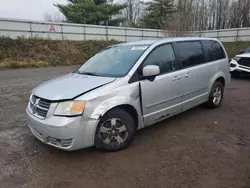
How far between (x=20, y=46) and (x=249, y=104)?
629 inches

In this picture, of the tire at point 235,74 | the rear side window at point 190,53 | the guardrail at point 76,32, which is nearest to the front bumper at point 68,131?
the rear side window at point 190,53

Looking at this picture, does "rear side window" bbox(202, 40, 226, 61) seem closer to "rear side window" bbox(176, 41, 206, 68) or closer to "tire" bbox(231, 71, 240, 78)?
"rear side window" bbox(176, 41, 206, 68)

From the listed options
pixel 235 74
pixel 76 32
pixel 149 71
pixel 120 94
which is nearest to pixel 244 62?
pixel 235 74

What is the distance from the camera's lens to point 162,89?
3586 mm

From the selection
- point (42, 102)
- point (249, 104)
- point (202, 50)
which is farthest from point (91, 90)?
point (249, 104)

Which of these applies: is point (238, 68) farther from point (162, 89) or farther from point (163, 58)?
point (162, 89)

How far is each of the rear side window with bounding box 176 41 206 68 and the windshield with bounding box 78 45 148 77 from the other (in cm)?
86

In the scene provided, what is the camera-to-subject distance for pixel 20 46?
1625 centimetres

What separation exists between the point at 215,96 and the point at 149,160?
2851mm

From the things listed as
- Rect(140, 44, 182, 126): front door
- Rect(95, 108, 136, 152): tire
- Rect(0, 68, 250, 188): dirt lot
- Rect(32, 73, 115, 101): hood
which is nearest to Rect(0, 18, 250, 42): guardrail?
Rect(0, 68, 250, 188): dirt lot

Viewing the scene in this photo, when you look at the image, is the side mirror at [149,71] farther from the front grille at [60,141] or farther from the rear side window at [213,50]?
the rear side window at [213,50]

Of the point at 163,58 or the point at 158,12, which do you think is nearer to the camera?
the point at 163,58

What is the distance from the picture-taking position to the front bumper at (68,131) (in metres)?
2.70

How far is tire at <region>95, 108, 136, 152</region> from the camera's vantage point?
9.72 feet
